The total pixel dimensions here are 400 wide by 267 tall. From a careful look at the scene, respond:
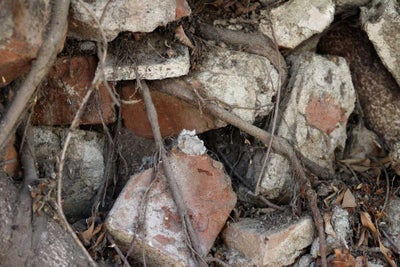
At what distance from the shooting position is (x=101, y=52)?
2592 millimetres

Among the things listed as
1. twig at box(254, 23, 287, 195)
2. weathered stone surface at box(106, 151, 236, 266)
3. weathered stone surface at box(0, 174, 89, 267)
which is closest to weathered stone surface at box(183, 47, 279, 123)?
twig at box(254, 23, 287, 195)

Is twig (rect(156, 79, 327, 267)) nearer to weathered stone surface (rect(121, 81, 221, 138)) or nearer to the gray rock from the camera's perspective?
weathered stone surface (rect(121, 81, 221, 138))

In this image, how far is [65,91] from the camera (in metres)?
2.79

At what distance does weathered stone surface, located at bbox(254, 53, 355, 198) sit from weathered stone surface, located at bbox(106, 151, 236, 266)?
289 mm

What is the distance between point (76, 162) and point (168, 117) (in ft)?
1.66

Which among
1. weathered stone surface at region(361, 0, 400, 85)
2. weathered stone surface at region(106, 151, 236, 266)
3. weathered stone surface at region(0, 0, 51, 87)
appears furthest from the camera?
weathered stone surface at region(361, 0, 400, 85)

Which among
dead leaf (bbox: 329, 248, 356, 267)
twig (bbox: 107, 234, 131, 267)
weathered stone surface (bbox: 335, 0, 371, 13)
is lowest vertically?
dead leaf (bbox: 329, 248, 356, 267)

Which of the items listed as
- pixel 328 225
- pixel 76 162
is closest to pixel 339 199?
pixel 328 225

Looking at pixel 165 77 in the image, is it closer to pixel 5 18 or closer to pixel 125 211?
pixel 125 211

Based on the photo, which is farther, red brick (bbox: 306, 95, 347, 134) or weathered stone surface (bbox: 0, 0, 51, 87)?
red brick (bbox: 306, 95, 347, 134)

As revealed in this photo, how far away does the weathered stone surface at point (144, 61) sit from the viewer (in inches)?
108

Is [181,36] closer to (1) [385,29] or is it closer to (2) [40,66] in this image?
(2) [40,66]

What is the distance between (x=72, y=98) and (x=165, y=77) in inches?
17.7

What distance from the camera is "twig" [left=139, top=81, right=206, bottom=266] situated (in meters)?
2.71
